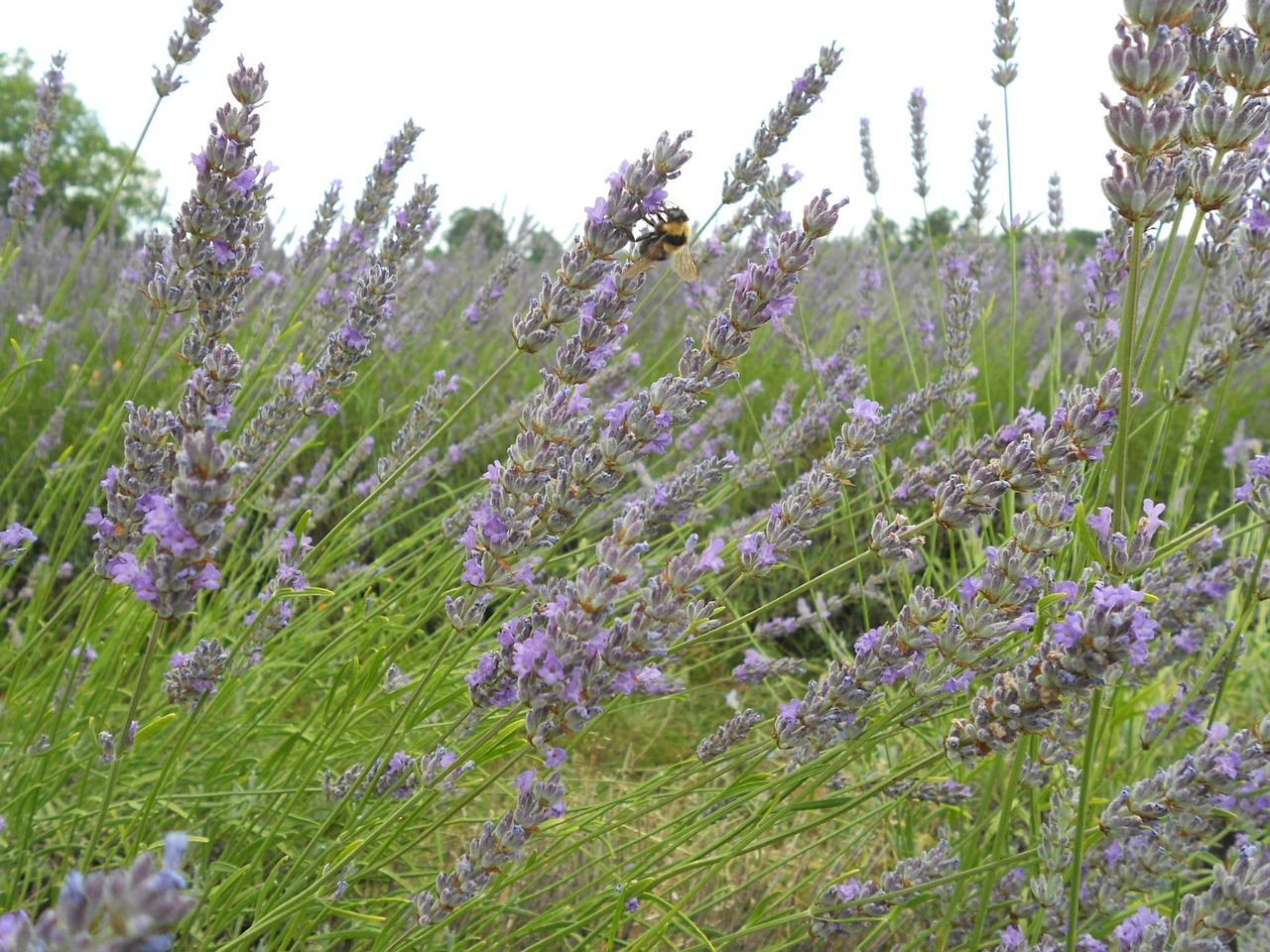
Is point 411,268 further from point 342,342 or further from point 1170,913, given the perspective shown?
point 1170,913

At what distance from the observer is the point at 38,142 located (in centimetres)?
289

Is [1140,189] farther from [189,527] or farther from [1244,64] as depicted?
[189,527]

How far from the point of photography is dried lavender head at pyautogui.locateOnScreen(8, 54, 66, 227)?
2.82m

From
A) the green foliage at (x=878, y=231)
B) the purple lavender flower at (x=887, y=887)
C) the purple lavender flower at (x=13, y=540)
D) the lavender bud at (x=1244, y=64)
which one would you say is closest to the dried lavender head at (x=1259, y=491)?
the lavender bud at (x=1244, y=64)

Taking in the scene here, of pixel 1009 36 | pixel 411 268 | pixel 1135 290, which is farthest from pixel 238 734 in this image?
pixel 1009 36

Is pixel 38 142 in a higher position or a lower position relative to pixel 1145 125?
higher

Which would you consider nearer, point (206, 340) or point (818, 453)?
point (206, 340)

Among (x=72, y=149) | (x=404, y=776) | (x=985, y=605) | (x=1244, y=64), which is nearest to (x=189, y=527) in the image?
(x=404, y=776)

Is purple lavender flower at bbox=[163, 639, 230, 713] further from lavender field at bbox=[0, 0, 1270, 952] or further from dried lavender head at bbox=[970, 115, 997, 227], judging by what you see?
dried lavender head at bbox=[970, 115, 997, 227]

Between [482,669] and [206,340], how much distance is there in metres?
0.66

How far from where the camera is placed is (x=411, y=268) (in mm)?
4055

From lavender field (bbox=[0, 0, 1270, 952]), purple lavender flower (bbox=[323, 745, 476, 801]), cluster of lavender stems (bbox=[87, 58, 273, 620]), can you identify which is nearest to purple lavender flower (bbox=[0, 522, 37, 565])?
lavender field (bbox=[0, 0, 1270, 952])

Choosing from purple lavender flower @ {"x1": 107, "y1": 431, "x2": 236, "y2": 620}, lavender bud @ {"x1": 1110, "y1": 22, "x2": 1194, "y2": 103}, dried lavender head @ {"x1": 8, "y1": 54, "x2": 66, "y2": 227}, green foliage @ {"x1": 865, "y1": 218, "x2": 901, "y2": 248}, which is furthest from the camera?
green foliage @ {"x1": 865, "y1": 218, "x2": 901, "y2": 248}

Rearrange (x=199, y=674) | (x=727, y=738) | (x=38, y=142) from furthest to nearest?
1. (x=38, y=142)
2. (x=727, y=738)
3. (x=199, y=674)
